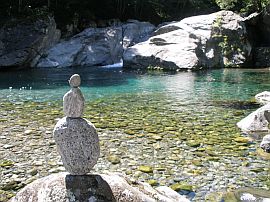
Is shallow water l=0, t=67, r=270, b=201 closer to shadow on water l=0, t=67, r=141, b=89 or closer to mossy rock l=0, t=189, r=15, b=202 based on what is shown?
shadow on water l=0, t=67, r=141, b=89

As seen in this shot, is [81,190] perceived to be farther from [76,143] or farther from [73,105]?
[73,105]

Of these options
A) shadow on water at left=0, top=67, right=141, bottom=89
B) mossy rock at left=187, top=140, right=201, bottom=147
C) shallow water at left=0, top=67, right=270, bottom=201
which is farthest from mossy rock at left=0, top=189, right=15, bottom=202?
shadow on water at left=0, top=67, right=141, bottom=89

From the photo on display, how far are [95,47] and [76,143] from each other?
91.9ft

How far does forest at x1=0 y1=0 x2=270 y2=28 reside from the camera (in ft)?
99.8

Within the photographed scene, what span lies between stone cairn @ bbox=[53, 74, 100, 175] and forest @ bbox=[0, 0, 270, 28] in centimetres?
2631

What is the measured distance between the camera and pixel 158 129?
10.2 m

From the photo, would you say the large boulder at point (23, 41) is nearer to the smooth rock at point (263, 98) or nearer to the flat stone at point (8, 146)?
the smooth rock at point (263, 98)

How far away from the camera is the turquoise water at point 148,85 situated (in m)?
16.0

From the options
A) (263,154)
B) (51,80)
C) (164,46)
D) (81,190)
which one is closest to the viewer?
(81,190)

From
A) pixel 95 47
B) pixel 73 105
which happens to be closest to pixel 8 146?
pixel 73 105

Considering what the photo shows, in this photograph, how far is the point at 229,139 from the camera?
30.2 ft

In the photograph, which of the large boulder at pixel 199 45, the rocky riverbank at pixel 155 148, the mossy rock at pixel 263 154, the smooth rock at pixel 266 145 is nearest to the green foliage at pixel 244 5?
the large boulder at pixel 199 45

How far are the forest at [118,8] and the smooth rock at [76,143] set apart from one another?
2644 centimetres

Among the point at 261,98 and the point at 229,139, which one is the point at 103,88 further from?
the point at 229,139
